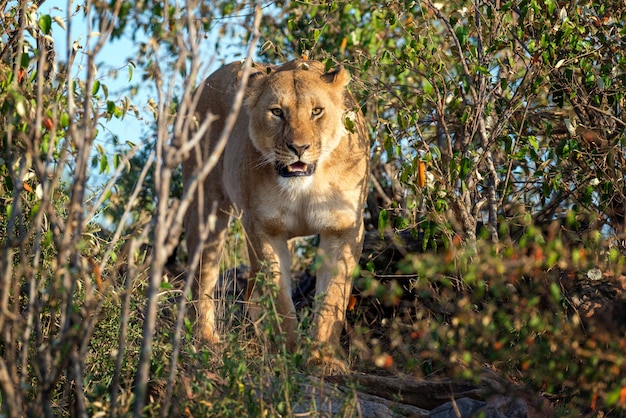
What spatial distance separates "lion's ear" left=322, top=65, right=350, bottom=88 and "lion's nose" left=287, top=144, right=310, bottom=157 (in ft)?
1.94

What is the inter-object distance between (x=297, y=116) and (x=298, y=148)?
29 cm

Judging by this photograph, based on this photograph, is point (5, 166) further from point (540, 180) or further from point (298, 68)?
point (540, 180)

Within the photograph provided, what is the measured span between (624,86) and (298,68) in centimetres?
190

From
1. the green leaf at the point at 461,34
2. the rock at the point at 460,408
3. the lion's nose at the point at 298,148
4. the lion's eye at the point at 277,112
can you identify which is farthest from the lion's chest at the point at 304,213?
the rock at the point at 460,408

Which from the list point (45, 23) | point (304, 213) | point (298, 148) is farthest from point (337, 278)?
point (45, 23)

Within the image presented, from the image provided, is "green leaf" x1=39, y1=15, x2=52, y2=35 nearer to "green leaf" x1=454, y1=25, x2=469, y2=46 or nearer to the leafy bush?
the leafy bush

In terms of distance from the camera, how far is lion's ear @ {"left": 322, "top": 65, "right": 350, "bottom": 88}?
19.1 feet

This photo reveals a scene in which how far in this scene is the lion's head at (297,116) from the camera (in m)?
5.52

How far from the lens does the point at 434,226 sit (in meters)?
5.06

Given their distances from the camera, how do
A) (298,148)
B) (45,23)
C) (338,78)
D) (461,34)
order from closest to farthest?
(45,23) → (461,34) → (298,148) → (338,78)

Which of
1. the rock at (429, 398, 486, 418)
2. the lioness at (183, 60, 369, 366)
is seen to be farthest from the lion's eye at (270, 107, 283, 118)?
the rock at (429, 398, 486, 418)

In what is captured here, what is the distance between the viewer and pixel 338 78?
585 centimetres

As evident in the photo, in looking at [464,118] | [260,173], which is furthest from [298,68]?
[464,118]

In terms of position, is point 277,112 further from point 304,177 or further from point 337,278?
point 337,278
